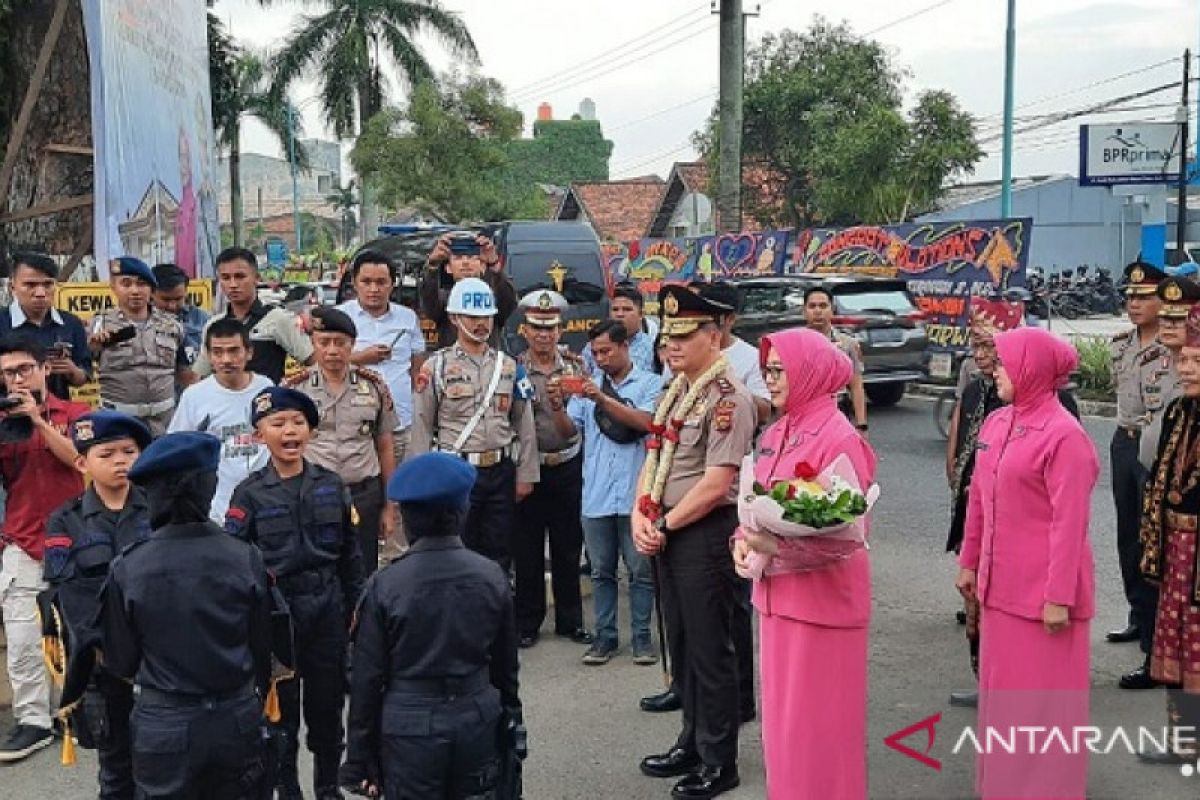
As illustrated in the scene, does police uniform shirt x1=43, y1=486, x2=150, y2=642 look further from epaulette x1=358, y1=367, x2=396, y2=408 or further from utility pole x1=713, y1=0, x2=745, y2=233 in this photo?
utility pole x1=713, y1=0, x2=745, y2=233

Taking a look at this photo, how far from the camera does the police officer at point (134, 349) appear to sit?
6.62 m

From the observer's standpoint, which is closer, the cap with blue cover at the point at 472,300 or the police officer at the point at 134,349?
the cap with blue cover at the point at 472,300

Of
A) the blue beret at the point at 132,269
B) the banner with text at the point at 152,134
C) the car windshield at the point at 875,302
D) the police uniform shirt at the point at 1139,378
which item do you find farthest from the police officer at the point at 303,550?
the car windshield at the point at 875,302

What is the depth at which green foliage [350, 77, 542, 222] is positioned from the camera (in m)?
30.4

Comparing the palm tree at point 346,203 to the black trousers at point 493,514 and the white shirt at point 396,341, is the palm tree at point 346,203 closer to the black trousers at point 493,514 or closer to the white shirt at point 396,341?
the white shirt at point 396,341

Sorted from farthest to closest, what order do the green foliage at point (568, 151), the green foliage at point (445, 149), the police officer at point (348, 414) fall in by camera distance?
the green foliage at point (568, 151)
the green foliage at point (445, 149)
the police officer at point (348, 414)

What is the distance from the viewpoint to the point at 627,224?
54312 mm

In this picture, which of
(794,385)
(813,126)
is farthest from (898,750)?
(813,126)

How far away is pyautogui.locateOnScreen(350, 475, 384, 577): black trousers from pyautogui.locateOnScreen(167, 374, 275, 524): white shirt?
501mm

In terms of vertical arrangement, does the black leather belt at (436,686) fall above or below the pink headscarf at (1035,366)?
below

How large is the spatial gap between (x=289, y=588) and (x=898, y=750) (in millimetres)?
2613

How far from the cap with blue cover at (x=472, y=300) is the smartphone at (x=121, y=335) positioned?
69.7 inches

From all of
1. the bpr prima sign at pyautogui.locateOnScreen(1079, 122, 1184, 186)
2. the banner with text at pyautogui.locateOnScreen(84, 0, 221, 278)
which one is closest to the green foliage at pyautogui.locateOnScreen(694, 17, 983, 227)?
the bpr prima sign at pyautogui.locateOnScreen(1079, 122, 1184, 186)

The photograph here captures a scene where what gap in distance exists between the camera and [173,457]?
350 centimetres
